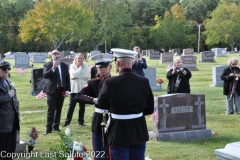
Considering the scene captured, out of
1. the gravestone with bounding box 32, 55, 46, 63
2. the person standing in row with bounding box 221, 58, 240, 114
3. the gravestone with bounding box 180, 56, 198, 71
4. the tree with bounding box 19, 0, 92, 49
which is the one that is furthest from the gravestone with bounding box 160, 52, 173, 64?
the person standing in row with bounding box 221, 58, 240, 114

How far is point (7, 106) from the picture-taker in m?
6.66

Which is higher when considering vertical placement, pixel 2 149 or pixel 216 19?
pixel 216 19

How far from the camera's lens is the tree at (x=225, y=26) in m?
70.2

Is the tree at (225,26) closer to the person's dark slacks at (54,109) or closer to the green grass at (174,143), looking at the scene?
the green grass at (174,143)

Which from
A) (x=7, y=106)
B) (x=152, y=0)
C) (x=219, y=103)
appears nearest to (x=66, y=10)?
(x=152, y=0)

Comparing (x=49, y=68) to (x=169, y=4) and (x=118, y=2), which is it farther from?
(x=169, y=4)

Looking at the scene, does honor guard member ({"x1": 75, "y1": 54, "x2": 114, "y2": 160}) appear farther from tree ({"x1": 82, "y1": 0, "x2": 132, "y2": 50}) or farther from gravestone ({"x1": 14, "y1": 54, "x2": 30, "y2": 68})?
tree ({"x1": 82, "y1": 0, "x2": 132, "y2": 50})

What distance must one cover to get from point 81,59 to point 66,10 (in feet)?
163

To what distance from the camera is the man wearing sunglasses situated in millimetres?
6598

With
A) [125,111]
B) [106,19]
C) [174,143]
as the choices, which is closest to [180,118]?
[174,143]

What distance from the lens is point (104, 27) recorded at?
239 feet

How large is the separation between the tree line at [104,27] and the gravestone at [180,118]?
50.2 m

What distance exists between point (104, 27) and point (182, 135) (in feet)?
210

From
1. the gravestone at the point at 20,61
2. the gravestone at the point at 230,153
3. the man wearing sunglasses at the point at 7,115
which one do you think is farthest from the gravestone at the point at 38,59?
the gravestone at the point at 230,153
